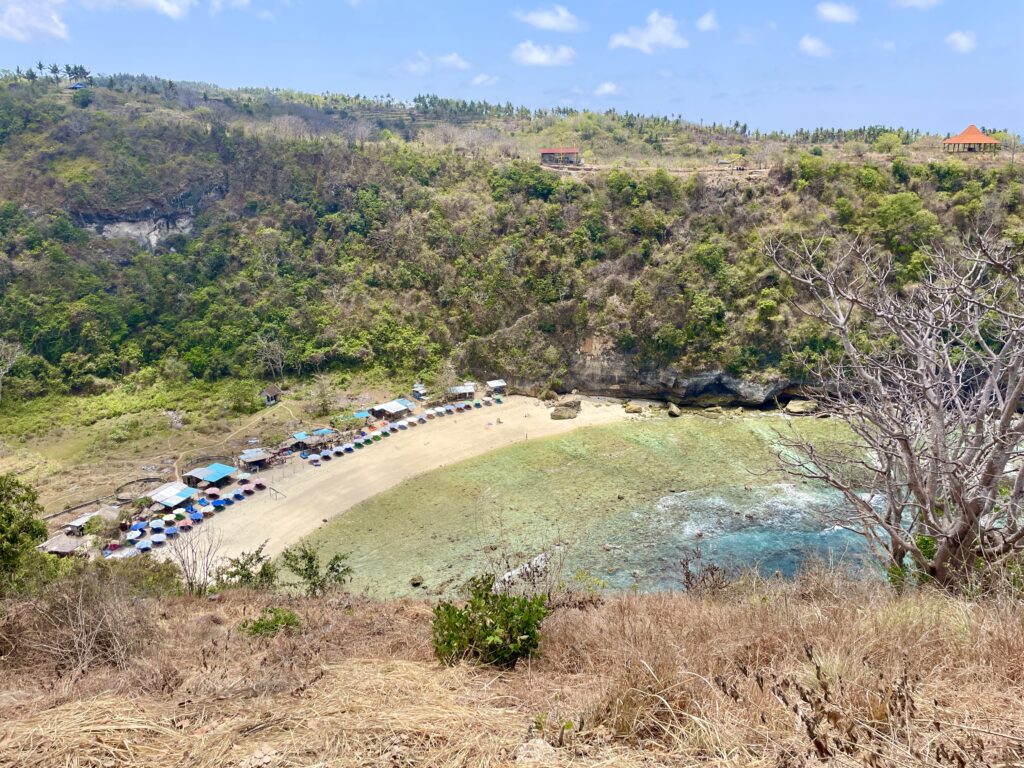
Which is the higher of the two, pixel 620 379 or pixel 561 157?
pixel 561 157

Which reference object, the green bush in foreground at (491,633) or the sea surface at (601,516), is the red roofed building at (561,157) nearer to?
the sea surface at (601,516)

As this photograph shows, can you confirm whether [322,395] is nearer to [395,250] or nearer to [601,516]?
[395,250]

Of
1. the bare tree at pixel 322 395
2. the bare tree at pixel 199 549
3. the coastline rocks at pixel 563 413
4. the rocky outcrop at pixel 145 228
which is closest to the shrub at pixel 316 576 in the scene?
the bare tree at pixel 199 549

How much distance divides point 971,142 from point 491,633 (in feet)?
159

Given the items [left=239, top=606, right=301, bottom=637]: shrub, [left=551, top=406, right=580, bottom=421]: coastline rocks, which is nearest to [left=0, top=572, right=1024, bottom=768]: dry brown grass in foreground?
[left=239, top=606, right=301, bottom=637]: shrub

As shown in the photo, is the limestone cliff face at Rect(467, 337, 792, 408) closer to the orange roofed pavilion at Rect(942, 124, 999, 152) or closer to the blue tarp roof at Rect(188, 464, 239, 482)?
the blue tarp roof at Rect(188, 464, 239, 482)

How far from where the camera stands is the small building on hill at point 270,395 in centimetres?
2992

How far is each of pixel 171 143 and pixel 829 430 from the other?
48257 millimetres

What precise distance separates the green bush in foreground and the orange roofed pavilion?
47.5 metres

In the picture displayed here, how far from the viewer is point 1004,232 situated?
89.9 feet

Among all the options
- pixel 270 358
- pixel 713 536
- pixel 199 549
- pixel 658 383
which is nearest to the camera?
pixel 199 549

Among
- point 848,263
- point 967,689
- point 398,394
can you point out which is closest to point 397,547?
point 398,394

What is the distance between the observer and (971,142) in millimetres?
37969

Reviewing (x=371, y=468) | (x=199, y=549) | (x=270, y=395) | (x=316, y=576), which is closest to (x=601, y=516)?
(x=371, y=468)
